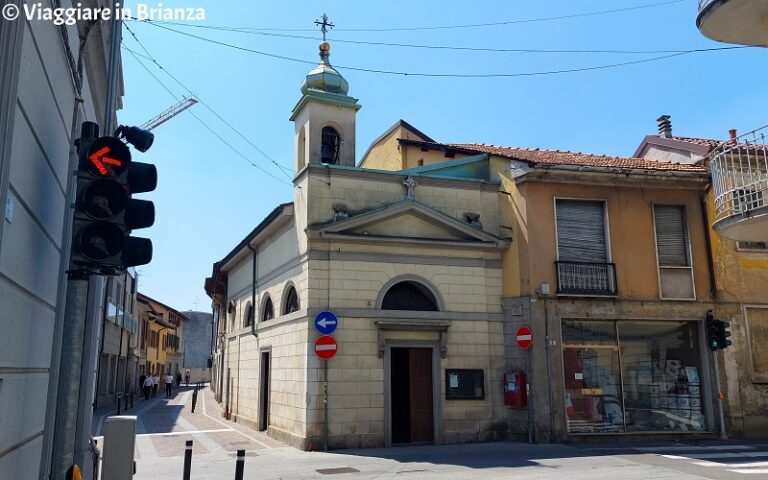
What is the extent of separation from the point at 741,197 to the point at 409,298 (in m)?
8.07

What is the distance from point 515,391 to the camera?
15.7 m

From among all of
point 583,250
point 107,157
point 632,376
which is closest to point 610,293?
point 583,250

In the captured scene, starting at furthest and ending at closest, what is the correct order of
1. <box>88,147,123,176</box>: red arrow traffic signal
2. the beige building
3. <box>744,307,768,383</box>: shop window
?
<box>744,307,768,383</box>: shop window < <box>88,147,123,176</box>: red arrow traffic signal < the beige building

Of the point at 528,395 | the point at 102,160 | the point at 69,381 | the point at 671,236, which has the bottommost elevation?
the point at 528,395

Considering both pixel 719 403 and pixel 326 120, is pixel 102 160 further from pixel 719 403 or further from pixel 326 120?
pixel 719 403

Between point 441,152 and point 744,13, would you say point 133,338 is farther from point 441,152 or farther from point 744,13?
point 744,13

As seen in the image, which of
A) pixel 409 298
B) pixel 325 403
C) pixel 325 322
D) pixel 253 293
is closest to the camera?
pixel 325 322

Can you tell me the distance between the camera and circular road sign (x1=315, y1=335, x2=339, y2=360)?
1418 centimetres

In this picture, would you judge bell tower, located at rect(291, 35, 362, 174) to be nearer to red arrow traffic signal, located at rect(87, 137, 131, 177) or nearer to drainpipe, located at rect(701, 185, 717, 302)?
drainpipe, located at rect(701, 185, 717, 302)

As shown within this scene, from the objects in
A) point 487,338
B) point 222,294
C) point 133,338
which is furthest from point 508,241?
point 133,338

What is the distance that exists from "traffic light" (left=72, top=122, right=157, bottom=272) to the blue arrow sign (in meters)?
9.36

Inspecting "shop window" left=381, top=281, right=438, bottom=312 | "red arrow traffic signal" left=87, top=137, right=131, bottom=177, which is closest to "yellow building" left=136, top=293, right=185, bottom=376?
"shop window" left=381, top=281, right=438, bottom=312

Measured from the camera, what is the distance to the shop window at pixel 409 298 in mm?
16016

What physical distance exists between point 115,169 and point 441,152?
16.9 m
